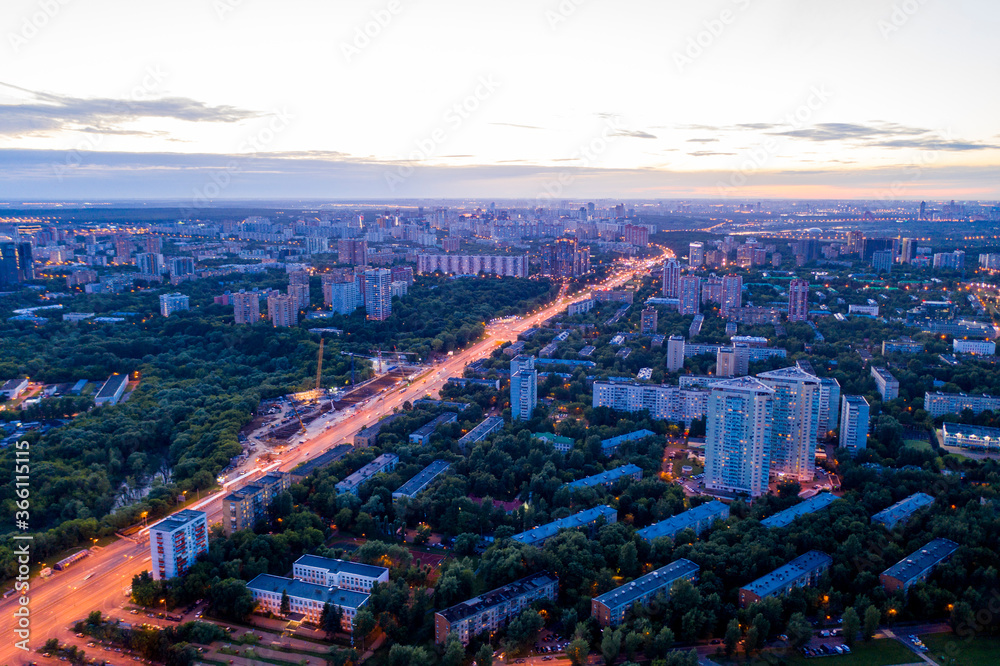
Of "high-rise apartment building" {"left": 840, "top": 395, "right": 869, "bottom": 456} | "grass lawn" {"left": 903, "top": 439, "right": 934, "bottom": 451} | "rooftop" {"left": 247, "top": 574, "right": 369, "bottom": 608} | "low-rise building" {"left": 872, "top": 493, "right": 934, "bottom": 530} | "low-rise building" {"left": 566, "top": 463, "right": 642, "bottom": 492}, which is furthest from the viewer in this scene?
"grass lawn" {"left": 903, "top": 439, "right": 934, "bottom": 451}

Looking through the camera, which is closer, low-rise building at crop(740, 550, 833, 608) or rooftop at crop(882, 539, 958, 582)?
low-rise building at crop(740, 550, 833, 608)

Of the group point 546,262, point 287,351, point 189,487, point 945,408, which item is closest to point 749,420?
point 945,408

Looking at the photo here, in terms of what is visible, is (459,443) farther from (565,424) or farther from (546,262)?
(546,262)

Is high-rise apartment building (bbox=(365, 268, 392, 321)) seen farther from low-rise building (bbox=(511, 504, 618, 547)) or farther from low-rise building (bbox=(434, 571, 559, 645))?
low-rise building (bbox=(434, 571, 559, 645))

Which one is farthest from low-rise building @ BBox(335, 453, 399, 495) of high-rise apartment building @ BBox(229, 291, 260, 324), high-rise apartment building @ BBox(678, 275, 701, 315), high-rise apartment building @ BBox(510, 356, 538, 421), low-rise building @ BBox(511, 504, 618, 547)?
high-rise apartment building @ BBox(678, 275, 701, 315)

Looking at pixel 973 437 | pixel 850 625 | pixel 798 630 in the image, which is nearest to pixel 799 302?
pixel 973 437

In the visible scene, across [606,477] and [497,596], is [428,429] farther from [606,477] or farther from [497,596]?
[497,596]

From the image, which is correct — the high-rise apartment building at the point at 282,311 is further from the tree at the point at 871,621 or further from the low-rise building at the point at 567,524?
the tree at the point at 871,621
